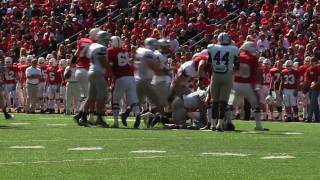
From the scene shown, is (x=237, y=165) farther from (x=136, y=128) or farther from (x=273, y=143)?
(x=136, y=128)

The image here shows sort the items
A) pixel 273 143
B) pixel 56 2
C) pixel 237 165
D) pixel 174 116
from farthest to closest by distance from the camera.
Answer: pixel 56 2 → pixel 174 116 → pixel 273 143 → pixel 237 165

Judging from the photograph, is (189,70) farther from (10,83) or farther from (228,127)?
(10,83)

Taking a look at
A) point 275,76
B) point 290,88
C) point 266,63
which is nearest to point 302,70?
point 290,88

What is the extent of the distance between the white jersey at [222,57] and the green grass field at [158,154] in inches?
53.9

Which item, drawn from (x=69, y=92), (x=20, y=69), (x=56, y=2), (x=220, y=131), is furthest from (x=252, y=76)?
(x=56, y=2)

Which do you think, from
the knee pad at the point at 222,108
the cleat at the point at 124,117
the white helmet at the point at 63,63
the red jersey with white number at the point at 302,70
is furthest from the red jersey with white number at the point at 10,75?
the knee pad at the point at 222,108

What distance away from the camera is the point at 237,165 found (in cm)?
1245

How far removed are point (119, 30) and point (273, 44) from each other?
8.29 meters

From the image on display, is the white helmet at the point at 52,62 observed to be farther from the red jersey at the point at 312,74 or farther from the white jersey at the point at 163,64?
the white jersey at the point at 163,64

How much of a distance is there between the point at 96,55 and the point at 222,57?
2795 mm

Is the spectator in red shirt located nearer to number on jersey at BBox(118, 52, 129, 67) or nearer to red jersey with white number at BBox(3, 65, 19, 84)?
number on jersey at BBox(118, 52, 129, 67)

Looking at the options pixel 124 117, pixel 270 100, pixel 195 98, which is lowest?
pixel 124 117

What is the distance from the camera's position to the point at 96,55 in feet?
68.6

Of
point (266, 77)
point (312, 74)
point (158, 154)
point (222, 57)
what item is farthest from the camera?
point (266, 77)
